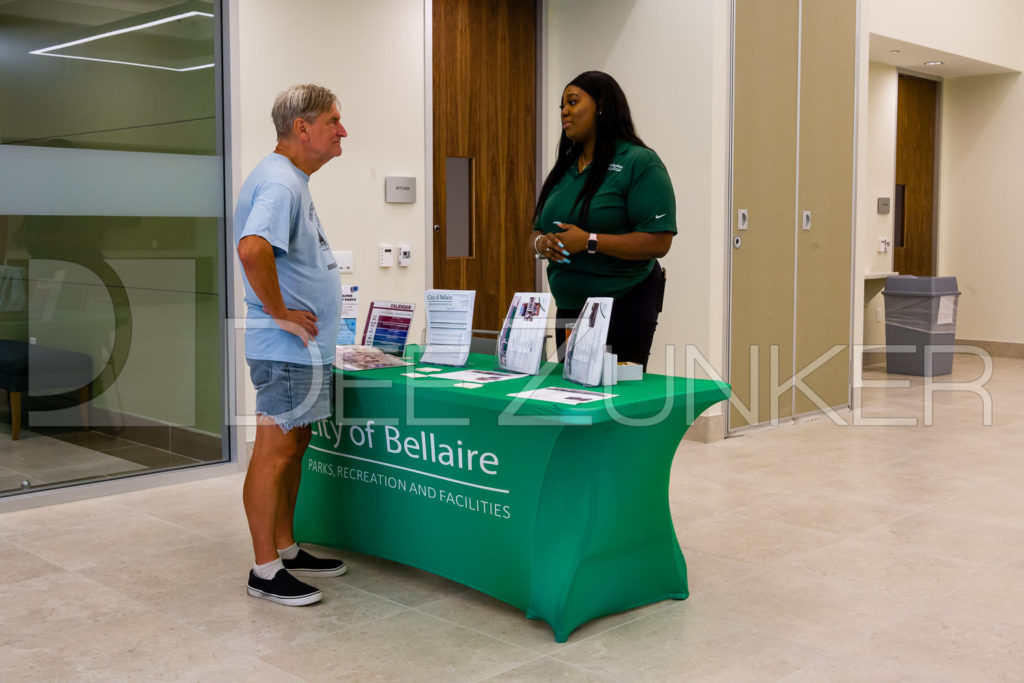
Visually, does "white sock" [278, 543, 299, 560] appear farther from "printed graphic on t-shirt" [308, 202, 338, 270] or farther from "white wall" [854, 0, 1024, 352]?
"white wall" [854, 0, 1024, 352]

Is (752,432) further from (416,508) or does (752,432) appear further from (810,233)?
(416,508)

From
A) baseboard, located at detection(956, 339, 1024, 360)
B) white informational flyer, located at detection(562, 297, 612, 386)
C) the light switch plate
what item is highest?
the light switch plate

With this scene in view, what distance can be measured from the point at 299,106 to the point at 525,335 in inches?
38.9

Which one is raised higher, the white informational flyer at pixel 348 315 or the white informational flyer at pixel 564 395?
the white informational flyer at pixel 348 315

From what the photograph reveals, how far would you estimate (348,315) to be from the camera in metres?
3.56

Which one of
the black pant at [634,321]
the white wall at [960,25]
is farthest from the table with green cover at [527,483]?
the white wall at [960,25]

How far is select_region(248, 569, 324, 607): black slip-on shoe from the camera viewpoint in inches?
120

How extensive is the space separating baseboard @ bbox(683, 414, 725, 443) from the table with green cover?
8.36 feet

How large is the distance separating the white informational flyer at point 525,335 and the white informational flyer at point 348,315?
649mm

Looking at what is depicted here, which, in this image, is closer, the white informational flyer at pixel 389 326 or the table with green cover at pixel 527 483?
the table with green cover at pixel 527 483

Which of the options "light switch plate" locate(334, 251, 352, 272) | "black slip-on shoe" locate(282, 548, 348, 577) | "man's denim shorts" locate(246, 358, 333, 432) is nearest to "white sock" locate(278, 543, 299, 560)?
"black slip-on shoe" locate(282, 548, 348, 577)

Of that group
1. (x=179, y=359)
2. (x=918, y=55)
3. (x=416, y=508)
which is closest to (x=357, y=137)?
(x=179, y=359)

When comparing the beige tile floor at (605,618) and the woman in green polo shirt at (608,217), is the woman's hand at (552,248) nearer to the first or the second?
the woman in green polo shirt at (608,217)

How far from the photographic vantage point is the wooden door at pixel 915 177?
9.39m
